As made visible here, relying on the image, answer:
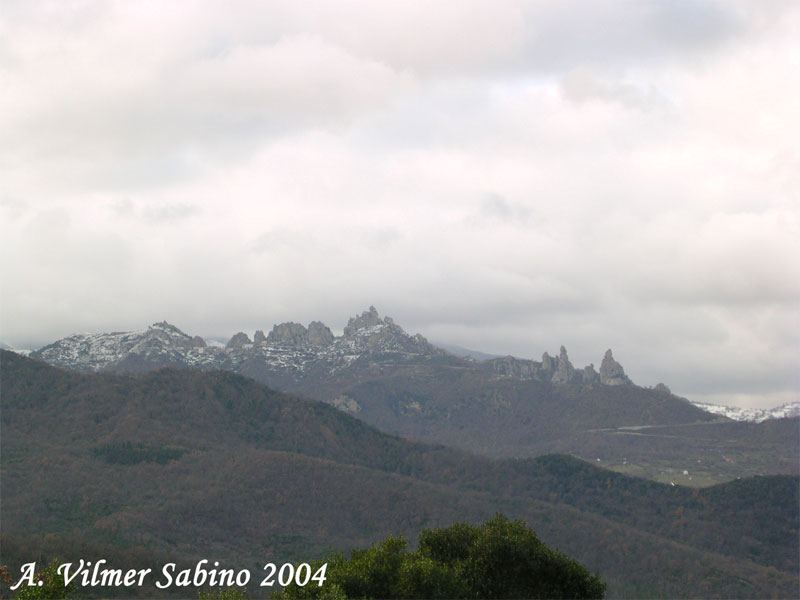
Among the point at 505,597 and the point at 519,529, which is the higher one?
the point at 519,529

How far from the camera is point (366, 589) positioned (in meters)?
81.1

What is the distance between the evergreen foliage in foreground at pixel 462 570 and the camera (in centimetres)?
8038

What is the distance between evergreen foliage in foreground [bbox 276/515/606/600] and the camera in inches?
3164

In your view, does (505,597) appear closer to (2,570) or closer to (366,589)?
(366,589)

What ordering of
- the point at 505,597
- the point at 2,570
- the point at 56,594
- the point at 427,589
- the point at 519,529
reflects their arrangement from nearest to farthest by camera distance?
1. the point at 2,570
2. the point at 56,594
3. the point at 427,589
4. the point at 505,597
5. the point at 519,529

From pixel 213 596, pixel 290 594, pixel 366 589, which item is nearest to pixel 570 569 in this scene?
pixel 366 589

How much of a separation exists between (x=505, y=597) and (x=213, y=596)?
95.7ft

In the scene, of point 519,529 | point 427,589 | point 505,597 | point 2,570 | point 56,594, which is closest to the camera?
point 2,570

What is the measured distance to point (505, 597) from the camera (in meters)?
87.6

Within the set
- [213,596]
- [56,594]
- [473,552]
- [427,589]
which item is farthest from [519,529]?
[56,594]

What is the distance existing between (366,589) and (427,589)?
18.9 feet

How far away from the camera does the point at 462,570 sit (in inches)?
3450

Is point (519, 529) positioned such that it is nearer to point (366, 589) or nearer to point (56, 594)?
point (366, 589)

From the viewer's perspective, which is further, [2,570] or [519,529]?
[519,529]
